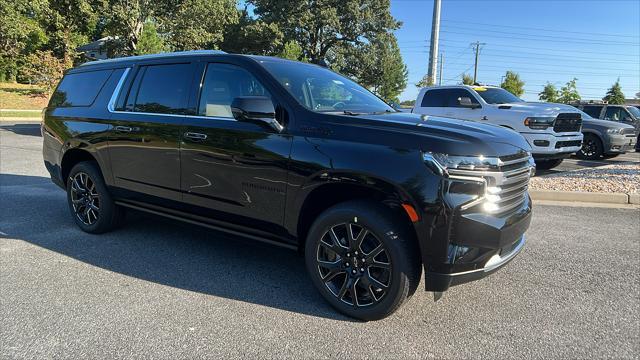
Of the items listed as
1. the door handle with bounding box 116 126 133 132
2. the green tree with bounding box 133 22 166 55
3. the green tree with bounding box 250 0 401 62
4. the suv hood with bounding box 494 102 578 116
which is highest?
the green tree with bounding box 250 0 401 62

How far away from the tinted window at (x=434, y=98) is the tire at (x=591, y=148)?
4.53 m

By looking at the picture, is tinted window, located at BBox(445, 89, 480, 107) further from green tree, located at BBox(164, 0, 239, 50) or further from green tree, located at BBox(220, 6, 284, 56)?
green tree, located at BBox(220, 6, 284, 56)

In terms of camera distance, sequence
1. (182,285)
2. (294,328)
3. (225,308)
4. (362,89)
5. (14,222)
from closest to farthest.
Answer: (294,328), (225,308), (182,285), (362,89), (14,222)

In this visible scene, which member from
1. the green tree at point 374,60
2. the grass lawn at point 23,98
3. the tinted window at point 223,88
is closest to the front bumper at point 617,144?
the tinted window at point 223,88

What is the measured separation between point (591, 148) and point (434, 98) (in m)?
5.15

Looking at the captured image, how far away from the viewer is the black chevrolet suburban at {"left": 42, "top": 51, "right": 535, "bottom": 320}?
9.92ft

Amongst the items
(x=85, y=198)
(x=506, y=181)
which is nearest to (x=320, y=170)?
(x=506, y=181)

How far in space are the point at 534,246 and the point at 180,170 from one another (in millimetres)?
3784

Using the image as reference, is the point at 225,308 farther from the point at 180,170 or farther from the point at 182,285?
the point at 180,170

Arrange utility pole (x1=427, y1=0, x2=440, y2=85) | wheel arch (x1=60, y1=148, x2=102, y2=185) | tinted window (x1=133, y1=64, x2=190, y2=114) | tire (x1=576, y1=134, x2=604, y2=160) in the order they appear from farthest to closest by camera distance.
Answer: utility pole (x1=427, y1=0, x2=440, y2=85) → tire (x1=576, y1=134, x2=604, y2=160) → wheel arch (x1=60, y1=148, x2=102, y2=185) → tinted window (x1=133, y1=64, x2=190, y2=114)

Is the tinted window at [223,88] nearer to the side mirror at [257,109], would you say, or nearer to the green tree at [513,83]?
the side mirror at [257,109]

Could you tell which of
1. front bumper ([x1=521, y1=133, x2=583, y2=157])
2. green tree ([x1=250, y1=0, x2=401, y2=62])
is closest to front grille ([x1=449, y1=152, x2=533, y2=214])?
front bumper ([x1=521, y1=133, x2=583, y2=157])

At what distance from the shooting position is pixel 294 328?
3.23 m

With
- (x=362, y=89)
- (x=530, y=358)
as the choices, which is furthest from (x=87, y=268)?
(x=530, y=358)
